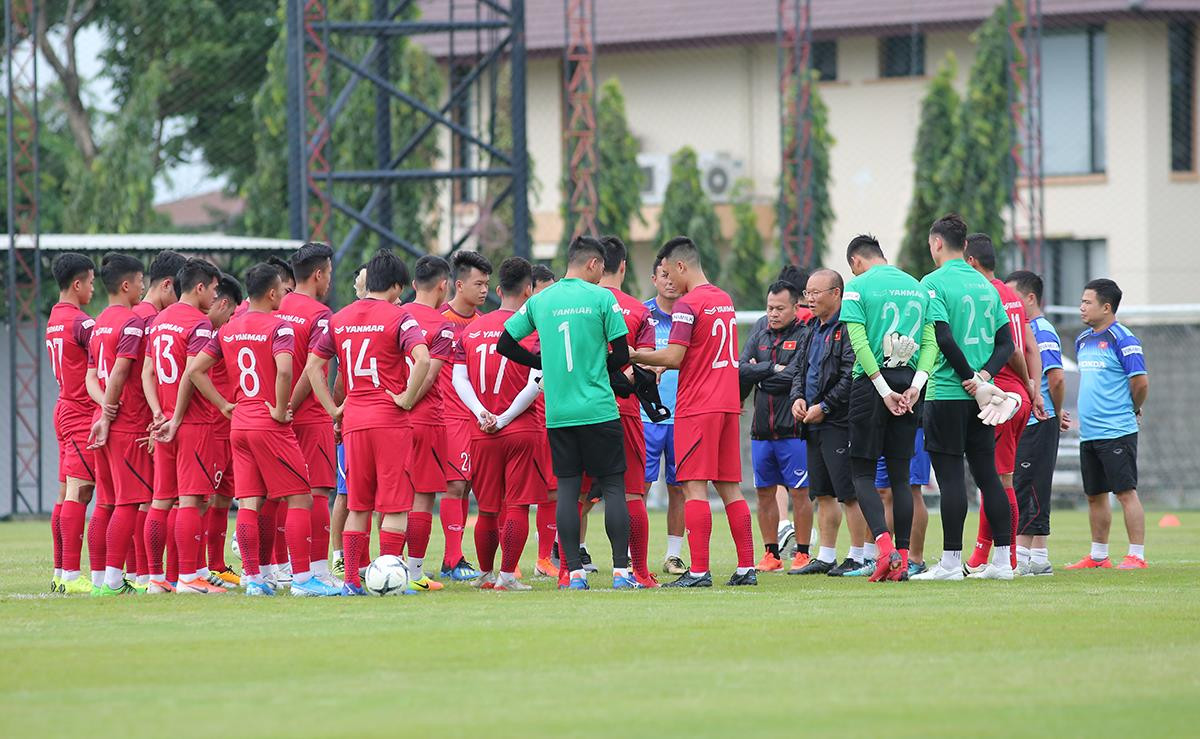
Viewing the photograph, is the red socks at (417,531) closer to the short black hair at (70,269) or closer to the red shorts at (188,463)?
the red shorts at (188,463)

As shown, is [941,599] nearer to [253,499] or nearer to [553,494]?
[553,494]

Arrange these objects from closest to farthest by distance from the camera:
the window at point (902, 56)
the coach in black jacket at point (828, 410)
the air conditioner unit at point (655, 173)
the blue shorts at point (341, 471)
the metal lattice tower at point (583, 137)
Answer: the coach in black jacket at point (828, 410)
the blue shorts at point (341, 471)
the metal lattice tower at point (583, 137)
the window at point (902, 56)
the air conditioner unit at point (655, 173)

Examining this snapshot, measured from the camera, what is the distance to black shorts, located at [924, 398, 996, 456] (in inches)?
465

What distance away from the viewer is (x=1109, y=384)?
13.9 meters

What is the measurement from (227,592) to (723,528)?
9066 mm

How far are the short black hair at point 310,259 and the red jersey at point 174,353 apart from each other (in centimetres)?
76

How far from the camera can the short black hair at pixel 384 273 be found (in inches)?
445

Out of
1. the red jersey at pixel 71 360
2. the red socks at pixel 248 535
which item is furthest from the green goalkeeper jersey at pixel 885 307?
the red jersey at pixel 71 360

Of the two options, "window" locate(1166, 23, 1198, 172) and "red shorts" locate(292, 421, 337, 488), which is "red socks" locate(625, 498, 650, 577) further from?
"window" locate(1166, 23, 1198, 172)

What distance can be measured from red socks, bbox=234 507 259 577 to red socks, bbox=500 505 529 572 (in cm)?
168

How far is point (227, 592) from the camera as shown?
475 inches

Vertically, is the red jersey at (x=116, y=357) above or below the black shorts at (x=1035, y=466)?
above

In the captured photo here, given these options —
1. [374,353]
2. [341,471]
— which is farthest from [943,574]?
[341,471]

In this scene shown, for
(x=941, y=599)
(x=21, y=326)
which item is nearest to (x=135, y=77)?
(x=21, y=326)
